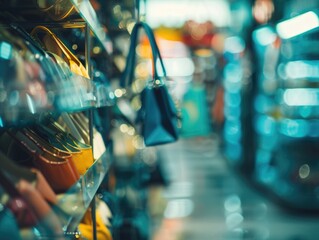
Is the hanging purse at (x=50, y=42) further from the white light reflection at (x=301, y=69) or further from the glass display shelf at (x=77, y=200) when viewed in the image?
the white light reflection at (x=301, y=69)

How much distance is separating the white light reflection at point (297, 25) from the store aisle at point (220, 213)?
1.82 m

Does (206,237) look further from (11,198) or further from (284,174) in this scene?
(11,198)

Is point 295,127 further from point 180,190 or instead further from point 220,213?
point 180,190

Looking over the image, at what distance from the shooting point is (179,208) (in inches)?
217

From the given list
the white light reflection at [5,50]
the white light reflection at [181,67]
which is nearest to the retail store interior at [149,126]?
the white light reflection at [5,50]

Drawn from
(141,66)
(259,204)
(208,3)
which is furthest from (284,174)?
(208,3)

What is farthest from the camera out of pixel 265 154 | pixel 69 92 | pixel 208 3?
pixel 208 3

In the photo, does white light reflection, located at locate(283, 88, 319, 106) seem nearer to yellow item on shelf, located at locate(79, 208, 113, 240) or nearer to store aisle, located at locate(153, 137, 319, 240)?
store aisle, located at locate(153, 137, 319, 240)

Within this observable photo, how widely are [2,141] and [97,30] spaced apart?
0.88 metres

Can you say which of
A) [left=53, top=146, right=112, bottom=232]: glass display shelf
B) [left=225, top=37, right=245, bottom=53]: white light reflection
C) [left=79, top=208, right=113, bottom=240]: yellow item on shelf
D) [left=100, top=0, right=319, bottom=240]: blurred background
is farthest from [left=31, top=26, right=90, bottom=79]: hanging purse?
[left=225, top=37, right=245, bottom=53]: white light reflection

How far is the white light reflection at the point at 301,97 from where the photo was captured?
523cm

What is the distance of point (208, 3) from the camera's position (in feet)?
38.8

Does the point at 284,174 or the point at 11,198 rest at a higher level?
the point at 11,198

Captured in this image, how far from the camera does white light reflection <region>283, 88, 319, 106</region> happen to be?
17.1ft
